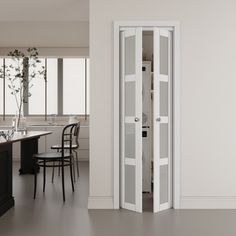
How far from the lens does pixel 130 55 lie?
12.8 feet

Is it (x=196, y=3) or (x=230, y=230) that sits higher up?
(x=196, y=3)

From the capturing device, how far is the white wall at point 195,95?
157 inches

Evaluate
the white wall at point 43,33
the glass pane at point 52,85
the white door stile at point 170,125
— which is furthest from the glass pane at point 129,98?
the glass pane at point 52,85

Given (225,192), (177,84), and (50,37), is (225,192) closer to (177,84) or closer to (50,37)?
(177,84)

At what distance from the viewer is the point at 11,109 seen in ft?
26.6

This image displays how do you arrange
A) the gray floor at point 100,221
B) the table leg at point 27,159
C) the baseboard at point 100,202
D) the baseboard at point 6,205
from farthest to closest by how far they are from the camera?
1. the table leg at point 27,159
2. the baseboard at point 100,202
3. the baseboard at point 6,205
4. the gray floor at point 100,221

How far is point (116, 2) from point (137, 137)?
4.98 feet

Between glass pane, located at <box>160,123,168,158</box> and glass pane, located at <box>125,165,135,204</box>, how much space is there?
37cm

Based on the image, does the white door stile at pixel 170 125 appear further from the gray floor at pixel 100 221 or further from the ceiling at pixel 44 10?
the ceiling at pixel 44 10

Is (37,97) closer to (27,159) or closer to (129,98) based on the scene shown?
(27,159)

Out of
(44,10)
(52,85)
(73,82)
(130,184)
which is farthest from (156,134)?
(52,85)

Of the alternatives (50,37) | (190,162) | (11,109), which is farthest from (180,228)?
(11,109)

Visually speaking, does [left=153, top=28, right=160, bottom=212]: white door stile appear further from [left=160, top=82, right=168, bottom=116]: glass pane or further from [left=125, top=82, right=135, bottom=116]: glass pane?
[left=125, top=82, right=135, bottom=116]: glass pane

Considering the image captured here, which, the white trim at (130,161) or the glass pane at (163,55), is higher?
the glass pane at (163,55)
